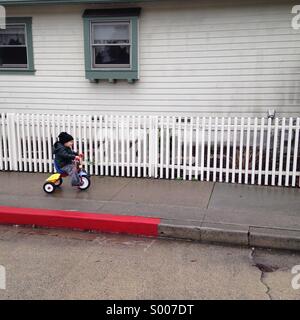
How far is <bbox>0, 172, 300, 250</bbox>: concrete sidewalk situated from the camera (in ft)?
15.7

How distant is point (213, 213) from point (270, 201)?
115cm

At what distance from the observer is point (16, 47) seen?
32.4 feet

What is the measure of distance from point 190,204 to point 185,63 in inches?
172

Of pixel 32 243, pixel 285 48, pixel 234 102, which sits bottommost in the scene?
pixel 32 243

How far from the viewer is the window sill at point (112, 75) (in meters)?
9.22

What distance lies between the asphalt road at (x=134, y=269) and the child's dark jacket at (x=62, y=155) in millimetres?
1713

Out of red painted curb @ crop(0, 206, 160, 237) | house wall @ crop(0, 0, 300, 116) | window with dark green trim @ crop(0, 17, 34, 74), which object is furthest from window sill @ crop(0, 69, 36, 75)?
red painted curb @ crop(0, 206, 160, 237)

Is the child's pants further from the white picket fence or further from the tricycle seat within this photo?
the white picket fence

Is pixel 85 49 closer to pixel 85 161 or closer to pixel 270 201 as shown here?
pixel 85 161

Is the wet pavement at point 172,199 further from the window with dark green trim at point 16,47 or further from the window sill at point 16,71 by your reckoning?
the window with dark green trim at point 16,47

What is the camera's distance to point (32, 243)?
4.83m
